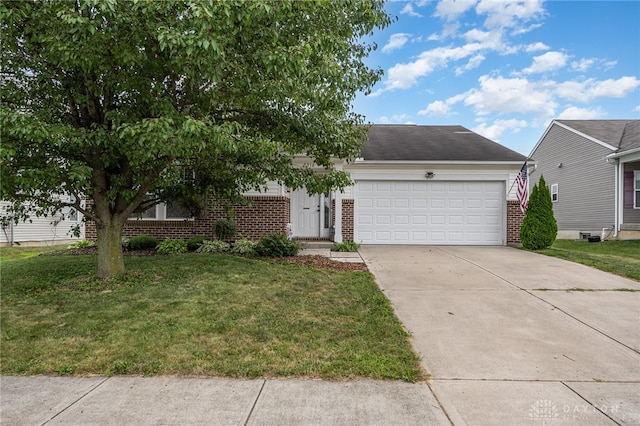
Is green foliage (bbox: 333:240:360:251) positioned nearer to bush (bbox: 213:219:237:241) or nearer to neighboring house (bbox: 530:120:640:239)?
bush (bbox: 213:219:237:241)

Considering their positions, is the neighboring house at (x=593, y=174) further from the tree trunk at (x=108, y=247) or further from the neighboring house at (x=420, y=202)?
the tree trunk at (x=108, y=247)

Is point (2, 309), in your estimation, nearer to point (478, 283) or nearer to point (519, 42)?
point (478, 283)

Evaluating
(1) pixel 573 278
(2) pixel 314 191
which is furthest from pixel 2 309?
(1) pixel 573 278

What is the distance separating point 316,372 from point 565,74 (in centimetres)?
1427

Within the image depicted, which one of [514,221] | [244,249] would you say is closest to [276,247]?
[244,249]

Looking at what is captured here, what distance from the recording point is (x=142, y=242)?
1028 cm

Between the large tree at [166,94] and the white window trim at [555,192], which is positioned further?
the white window trim at [555,192]

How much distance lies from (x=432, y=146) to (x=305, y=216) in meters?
5.26

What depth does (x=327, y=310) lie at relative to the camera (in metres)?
4.78

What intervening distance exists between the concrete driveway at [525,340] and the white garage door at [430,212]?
4204mm

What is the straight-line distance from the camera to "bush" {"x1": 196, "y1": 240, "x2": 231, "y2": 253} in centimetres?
966

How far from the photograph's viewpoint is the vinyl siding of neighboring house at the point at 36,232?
13.8 meters

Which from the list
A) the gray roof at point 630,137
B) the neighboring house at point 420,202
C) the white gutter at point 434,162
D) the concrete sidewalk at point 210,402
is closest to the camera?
the concrete sidewalk at point 210,402

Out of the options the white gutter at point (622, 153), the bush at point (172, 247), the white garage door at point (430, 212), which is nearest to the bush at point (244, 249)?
the bush at point (172, 247)
